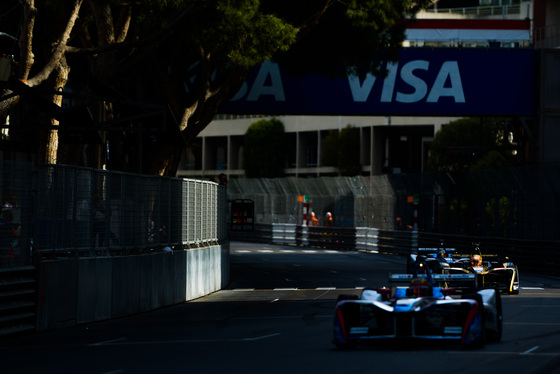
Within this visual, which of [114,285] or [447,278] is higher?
[447,278]

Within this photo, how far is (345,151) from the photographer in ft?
333

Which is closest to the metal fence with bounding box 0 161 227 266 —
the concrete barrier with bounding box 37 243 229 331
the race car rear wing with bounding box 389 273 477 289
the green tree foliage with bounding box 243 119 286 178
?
the concrete barrier with bounding box 37 243 229 331

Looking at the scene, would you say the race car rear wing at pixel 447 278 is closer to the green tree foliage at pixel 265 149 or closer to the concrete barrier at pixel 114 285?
the concrete barrier at pixel 114 285

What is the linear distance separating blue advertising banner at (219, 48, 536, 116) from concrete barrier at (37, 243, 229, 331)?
18647 mm

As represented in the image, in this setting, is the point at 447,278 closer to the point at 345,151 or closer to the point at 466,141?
the point at 466,141

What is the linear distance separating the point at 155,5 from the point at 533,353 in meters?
15.2

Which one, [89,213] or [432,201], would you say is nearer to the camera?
[89,213]

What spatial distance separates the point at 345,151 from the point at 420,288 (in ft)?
288

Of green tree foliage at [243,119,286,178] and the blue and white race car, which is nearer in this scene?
the blue and white race car

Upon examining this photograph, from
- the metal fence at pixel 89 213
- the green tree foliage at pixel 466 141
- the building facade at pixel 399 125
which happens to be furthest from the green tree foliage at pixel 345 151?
the metal fence at pixel 89 213

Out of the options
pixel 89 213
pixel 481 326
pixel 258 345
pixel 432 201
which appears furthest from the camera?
pixel 432 201

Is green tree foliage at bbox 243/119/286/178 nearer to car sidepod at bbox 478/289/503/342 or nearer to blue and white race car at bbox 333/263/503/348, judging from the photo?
car sidepod at bbox 478/289/503/342

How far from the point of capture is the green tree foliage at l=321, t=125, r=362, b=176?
3974 inches

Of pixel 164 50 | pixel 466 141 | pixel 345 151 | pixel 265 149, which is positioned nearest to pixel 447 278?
pixel 164 50
